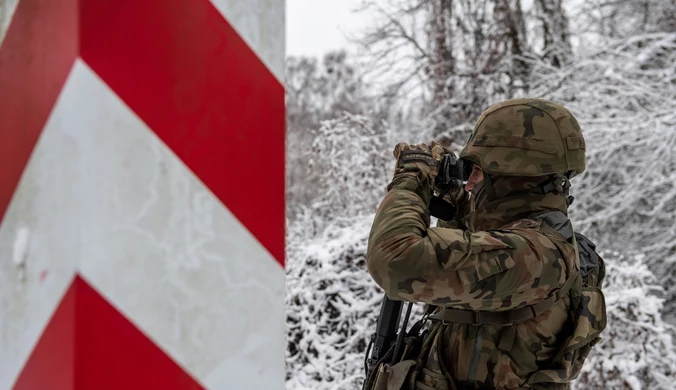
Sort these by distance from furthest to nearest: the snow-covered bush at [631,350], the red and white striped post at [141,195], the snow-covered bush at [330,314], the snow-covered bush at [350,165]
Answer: the snow-covered bush at [350,165]
the snow-covered bush at [330,314]
the snow-covered bush at [631,350]
the red and white striped post at [141,195]

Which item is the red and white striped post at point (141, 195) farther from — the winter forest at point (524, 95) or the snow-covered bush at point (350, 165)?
the snow-covered bush at point (350, 165)

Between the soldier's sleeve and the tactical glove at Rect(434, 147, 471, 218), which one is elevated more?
the soldier's sleeve

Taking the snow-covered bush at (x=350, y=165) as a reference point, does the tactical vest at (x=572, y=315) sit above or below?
above

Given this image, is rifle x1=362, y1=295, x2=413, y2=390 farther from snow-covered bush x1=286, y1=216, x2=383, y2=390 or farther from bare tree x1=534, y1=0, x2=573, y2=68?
bare tree x1=534, y1=0, x2=573, y2=68

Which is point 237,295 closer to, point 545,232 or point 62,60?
point 62,60

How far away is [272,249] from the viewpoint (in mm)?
654

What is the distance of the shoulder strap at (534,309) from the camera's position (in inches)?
57.9

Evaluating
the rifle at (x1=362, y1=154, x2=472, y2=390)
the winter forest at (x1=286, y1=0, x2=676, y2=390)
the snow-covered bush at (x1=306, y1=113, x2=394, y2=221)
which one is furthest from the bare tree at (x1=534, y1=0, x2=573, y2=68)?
the rifle at (x1=362, y1=154, x2=472, y2=390)

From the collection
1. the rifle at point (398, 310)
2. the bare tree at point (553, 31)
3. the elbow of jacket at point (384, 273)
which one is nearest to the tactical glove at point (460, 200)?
the rifle at point (398, 310)

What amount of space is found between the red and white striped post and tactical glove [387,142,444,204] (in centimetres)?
97

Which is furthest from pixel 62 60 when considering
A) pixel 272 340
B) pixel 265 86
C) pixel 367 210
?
pixel 367 210

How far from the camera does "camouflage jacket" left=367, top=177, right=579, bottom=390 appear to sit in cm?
134

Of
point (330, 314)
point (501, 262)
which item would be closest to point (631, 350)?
point (330, 314)

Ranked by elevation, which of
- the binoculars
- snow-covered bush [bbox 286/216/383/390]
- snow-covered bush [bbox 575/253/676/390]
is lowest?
snow-covered bush [bbox 575/253/676/390]
